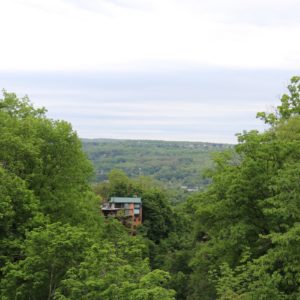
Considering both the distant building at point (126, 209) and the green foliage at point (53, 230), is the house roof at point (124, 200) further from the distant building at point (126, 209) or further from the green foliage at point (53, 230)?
the green foliage at point (53, 230)

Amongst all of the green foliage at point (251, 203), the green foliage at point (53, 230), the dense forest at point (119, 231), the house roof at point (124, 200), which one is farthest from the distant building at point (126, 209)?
the green foliage at point (251, 203)

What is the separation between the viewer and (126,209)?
63125mm

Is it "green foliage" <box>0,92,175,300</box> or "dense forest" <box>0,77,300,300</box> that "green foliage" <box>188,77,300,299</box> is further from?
"green foliage" <box>0,92,175,300</box>

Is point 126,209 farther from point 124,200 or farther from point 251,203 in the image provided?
point 251,203

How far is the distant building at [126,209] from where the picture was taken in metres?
62.7

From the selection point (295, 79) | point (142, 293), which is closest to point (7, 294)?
point (142, 293)

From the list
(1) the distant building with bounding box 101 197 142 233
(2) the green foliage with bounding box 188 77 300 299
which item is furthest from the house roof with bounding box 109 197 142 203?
(2) the green foliage with bounding box 188 77 300 299

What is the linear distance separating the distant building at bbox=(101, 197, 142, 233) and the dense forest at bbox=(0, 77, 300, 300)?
2379 cm

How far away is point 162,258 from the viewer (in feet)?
170

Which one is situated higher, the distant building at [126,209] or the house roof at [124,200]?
the house roof at [124,200]

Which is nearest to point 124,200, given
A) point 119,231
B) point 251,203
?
point 119,231

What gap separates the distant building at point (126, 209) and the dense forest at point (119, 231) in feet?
78.0

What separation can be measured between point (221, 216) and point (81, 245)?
392 inches

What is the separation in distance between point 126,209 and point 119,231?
2378cm
